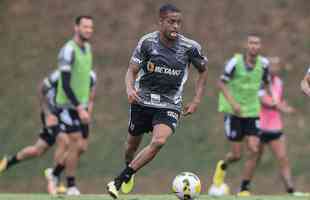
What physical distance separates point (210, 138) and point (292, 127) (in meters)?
1.77

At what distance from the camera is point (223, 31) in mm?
24406

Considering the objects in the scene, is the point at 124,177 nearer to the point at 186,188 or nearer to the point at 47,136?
the point at 186,188

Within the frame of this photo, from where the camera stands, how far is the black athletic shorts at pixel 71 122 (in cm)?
1647

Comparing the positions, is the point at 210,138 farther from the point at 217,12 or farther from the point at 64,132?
the point at 64,132

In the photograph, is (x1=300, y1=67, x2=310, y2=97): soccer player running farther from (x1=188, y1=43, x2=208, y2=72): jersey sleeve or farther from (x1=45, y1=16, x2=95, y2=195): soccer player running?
(x1=45, y1=16, x2=95, y2=195): soccer player running

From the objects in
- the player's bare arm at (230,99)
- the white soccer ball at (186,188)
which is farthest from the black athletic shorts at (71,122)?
the white soccer ball at (186,188)

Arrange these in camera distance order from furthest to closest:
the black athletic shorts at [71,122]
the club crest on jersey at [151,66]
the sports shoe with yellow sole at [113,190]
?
the black athletic shorts at [71,122] < the club crest on jersey at [151,66] < the sports shoe with yellow sole at [113,190]

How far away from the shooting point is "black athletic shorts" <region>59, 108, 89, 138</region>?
16.5 metres

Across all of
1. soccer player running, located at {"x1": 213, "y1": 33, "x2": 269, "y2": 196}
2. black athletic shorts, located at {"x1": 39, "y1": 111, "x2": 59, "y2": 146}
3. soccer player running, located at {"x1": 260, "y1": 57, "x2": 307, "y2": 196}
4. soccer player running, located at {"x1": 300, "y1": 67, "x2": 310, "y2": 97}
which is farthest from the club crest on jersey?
black athletic shorts, located at {"x1": 39, "y1": 111, "x2": 59, "y2": 146}

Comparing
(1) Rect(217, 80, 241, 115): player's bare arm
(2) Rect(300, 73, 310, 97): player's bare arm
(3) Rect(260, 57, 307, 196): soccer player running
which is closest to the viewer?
(2) Rect(300, 73, 310, 97): player's bare arm

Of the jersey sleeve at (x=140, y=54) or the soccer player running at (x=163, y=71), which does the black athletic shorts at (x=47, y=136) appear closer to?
the soccer player running at (x=163, y=71)

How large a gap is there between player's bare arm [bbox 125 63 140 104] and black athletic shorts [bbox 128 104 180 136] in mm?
319

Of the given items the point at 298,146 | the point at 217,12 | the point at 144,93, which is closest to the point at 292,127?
the point at 298,146

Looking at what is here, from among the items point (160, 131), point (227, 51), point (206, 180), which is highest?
point (160, 131)
